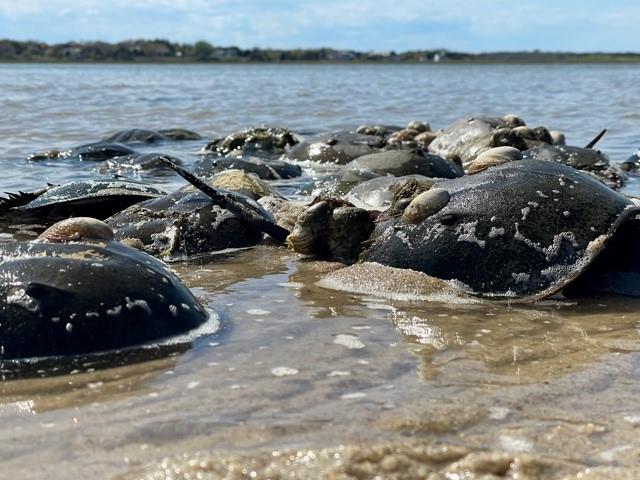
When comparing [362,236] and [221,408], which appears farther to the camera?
[362,236]

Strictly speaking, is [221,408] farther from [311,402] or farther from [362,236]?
[362,236]

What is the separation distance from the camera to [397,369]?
3.11m

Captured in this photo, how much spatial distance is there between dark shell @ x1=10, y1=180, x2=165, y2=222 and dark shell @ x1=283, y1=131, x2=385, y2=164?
4335 mm

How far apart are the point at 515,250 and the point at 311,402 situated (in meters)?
1.73

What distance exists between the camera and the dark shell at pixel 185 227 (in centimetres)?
538

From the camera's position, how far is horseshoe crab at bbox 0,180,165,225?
636 centimetres

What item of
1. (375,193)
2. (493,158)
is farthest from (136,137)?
(493,158)

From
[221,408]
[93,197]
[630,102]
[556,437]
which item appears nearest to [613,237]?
[556,437]

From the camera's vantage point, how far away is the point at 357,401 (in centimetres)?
278

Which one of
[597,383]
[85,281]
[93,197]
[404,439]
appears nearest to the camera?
[404,439]

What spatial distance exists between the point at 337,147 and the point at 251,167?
166cm

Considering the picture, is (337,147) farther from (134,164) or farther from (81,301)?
(81,301)

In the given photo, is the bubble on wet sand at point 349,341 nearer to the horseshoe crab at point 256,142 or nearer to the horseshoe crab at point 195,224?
the horseshoe crab at point 195,224

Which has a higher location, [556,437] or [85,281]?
[85,281]
